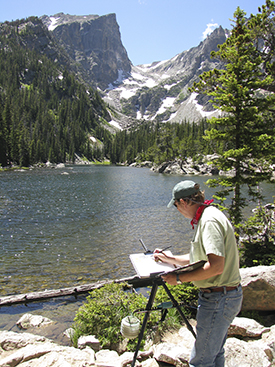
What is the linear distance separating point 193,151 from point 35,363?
354 ft

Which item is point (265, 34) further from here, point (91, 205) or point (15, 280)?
point (91, 205)

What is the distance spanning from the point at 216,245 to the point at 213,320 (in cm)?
107

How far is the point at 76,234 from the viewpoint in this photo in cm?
1953

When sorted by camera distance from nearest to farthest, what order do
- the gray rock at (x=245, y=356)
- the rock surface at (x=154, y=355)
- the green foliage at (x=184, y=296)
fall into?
1. the gray rock at (x=245, y=356)
2. the rock surface at (x=154, y=355)
3. the green foliage at (x=184, y=296)

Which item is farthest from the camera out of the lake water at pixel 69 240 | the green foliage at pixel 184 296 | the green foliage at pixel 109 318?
the lake water at pixel 69 240

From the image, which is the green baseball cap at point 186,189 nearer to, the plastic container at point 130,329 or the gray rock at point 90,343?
the plastic container at point 130,329

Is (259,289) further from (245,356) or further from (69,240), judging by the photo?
(69,240)

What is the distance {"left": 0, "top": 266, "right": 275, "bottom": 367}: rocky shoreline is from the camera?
453 cm

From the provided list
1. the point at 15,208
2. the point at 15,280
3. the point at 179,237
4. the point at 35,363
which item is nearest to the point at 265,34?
the point at 179,237

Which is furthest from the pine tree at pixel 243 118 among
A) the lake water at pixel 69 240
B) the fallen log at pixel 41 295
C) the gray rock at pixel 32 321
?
the gray rock at pixel 32 321

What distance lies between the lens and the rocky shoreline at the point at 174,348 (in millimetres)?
4531

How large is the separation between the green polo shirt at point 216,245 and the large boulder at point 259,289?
4.06m

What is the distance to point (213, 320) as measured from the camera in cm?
318

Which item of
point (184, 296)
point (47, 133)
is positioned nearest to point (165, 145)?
point (47, 133)
